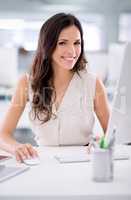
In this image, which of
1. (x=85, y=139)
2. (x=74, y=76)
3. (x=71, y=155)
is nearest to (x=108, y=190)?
(x=71, y=155)

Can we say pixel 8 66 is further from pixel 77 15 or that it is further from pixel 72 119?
pixel 77 15

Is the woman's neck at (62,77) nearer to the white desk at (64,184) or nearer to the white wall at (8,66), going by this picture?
the white desk at (64,184)

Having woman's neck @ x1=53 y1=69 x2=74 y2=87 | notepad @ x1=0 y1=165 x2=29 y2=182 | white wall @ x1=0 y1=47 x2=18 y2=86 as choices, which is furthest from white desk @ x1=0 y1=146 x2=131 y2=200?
white wall @ x1=0 y1=47 x2=18 y2=86

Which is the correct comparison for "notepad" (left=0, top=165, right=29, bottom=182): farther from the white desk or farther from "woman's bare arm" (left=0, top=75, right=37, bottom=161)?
"woman's bare arm" (left=0, top=75, right=37, bottom=161)

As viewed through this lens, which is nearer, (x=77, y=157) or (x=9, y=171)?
(x=9, y=171)

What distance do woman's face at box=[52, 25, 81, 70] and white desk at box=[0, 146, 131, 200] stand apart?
57 cm

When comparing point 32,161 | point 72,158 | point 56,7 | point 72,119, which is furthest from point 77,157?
point 56,7

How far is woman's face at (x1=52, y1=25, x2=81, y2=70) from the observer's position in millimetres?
1999

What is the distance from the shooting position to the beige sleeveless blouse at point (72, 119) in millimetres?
2059

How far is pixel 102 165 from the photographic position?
136cm

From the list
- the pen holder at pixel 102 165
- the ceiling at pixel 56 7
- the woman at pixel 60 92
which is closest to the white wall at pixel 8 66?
the woman at pixel 60 92

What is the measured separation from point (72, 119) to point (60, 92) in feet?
0.47

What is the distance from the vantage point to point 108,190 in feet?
4.16

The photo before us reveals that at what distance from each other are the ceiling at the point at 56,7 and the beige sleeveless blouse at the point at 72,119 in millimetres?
7082
